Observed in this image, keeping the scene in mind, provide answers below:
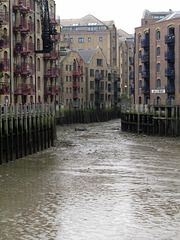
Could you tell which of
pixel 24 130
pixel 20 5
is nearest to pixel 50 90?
pixel 20 5

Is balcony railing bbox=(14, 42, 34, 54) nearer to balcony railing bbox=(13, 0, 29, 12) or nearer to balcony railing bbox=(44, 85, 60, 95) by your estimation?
balcony railing bbox=(13, 0, 29, 12)

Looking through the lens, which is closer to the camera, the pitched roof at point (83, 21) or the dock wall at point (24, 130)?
the dock wall at point (24, 130)

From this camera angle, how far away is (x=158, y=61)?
71.4 m

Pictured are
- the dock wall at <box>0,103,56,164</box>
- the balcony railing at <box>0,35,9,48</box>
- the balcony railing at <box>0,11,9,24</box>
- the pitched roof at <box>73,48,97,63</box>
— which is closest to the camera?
the dock wall at <box>0,103,56,164</box>

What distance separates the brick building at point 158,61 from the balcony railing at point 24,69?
18.1 meters

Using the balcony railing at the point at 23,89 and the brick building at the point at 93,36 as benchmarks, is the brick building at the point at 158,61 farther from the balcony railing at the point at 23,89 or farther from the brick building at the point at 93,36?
the brick building at the point at 93,36

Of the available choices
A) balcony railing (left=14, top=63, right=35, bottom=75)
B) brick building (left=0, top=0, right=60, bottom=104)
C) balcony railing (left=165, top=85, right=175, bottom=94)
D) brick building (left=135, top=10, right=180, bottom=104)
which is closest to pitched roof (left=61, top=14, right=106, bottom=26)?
brick building (left=135, top=10, right=180, bottom=104)

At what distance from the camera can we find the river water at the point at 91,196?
666 inches

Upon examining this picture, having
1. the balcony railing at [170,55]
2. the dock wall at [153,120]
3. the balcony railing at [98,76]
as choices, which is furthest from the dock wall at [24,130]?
the balcony railing at [98,76]

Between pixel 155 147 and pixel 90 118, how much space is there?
152 feet

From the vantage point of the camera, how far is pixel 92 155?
35281 millimetres

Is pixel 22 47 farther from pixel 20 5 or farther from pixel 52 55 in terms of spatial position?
pixel 52 55

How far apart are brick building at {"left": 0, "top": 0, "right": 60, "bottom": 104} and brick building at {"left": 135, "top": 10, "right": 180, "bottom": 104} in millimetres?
13356

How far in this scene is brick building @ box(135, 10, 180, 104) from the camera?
68438 mm
